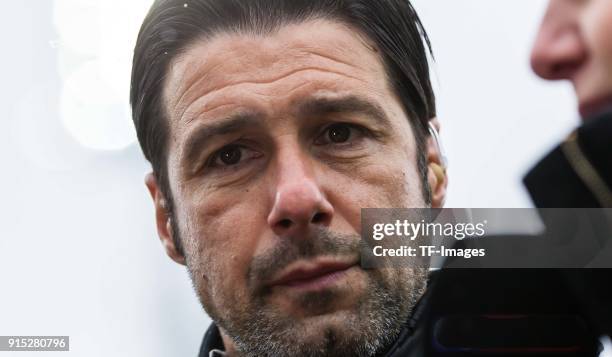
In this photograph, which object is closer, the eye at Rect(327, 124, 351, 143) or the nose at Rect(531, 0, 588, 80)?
the nose at Rect(531, 0, 588, 80)

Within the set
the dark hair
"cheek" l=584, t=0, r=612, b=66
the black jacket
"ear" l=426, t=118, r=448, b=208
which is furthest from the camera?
"ear" l=426, t=118, r=448, b=208

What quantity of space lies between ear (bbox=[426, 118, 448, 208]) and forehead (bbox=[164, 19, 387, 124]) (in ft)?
1.25

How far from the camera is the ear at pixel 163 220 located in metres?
2.53

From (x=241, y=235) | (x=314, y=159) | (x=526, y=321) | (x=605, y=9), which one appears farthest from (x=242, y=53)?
(x=605, y=9)

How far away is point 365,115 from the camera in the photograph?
7.01 ft

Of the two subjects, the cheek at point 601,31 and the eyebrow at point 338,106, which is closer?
the cheek at point 601,31

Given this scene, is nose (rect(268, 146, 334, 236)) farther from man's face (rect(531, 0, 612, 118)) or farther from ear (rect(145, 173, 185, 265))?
man's face (rect(531, 0, 612, 118))

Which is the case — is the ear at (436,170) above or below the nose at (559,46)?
below

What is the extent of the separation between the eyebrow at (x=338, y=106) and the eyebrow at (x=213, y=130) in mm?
160

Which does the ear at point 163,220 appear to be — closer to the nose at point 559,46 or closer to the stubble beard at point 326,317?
the stubble beard at point 326,317

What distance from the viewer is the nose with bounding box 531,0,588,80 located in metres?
1.01

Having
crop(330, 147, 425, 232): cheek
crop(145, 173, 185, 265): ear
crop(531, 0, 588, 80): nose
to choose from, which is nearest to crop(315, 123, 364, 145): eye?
crop(330, 147, 425, 232): cheek

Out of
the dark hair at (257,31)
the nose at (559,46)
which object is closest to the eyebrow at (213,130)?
the dark hair at (257,31)

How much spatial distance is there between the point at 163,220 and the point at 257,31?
35.4 inches
